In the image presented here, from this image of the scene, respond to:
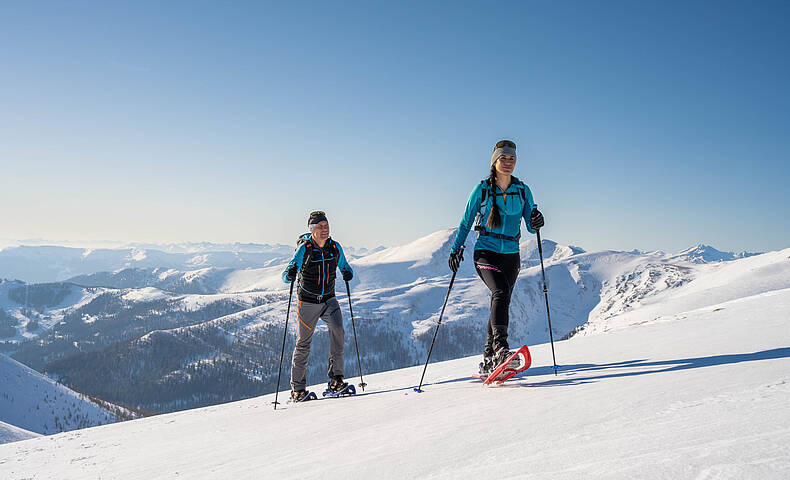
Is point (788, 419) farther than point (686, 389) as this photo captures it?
No

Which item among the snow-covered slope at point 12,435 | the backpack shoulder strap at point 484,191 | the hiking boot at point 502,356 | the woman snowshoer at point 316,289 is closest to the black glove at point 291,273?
the woman snowshoer at point 316,289

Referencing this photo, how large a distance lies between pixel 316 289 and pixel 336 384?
204cm

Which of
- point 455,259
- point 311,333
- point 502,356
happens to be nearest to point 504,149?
point 455,259

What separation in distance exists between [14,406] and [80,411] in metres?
12.9

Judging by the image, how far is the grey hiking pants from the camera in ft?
26.8

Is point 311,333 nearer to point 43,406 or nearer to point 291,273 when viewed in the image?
point 291,273

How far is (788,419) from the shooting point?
2539 millimetres

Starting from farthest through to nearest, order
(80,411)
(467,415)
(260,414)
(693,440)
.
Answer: (80,411), (260,414), (467,415), (693,440)

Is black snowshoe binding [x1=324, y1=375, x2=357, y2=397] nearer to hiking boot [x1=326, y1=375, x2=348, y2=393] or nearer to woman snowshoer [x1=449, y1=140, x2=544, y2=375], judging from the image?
hiking boot [x1=326, y1=375, x2=348, y2=393]

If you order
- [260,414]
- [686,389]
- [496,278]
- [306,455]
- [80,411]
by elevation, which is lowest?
[80,411]

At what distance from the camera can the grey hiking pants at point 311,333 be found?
8.16 metres

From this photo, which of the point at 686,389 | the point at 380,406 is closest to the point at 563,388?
the point at 686,389

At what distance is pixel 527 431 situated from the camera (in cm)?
331

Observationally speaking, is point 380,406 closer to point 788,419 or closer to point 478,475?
point 478,475
